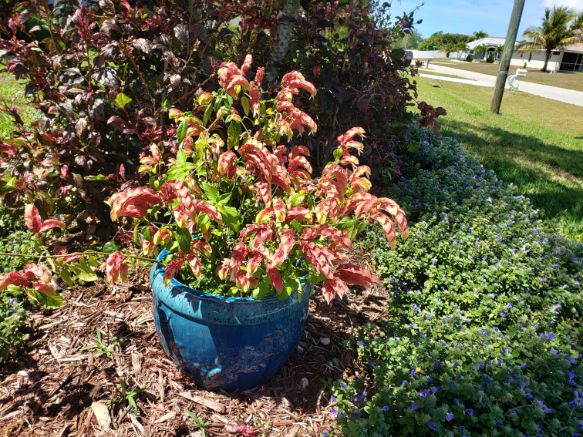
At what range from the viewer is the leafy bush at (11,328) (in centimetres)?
225

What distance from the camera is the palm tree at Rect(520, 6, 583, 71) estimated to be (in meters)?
46.5

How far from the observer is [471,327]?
101 inches

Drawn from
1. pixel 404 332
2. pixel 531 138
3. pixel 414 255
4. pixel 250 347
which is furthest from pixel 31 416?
pixel 531 138

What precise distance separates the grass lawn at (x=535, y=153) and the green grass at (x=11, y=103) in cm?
537

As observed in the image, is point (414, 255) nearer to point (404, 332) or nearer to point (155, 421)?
point (404, 332)

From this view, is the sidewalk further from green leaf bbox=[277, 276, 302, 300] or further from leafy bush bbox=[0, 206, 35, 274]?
leafy bush bbox=[0, 206, 35, 274]

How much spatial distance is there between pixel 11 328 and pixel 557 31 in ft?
189

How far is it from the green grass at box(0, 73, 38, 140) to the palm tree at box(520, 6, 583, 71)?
A: 2059 inches

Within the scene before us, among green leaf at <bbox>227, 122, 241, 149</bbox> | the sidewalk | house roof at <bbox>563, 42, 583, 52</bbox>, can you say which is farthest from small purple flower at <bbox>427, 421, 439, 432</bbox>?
house roof at <bbox>563, 42, 583, 52</bbox>

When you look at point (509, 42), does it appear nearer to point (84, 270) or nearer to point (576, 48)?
point (84, 270)

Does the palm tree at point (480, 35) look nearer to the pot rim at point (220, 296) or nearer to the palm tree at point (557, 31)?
the palm tree at point (557, 31)

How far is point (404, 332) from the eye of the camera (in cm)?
242

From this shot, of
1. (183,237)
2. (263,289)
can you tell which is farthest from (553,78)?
(183,237)

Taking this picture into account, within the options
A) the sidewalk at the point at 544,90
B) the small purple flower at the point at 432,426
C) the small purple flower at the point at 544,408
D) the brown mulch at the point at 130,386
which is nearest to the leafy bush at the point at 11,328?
the brown mulch at the point at 130,386
